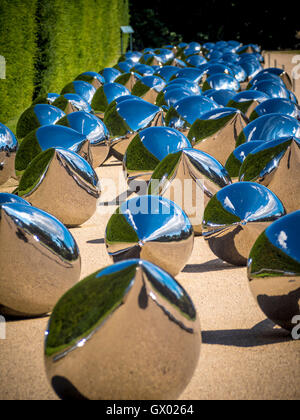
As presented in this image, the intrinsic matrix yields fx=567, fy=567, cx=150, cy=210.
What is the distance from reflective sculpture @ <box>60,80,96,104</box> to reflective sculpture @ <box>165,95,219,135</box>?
247 cm

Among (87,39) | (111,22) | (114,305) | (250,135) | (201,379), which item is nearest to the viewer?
(114,305)

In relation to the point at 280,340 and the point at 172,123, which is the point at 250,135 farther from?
the point at 280,340

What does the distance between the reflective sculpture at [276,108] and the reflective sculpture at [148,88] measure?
2.94 meters

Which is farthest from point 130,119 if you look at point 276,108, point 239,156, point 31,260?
point 31,260

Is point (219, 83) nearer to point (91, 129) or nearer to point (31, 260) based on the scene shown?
point (91, 129)

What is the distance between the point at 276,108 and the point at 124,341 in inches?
202

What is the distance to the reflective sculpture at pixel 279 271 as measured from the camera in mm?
2857

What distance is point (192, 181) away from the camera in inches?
178

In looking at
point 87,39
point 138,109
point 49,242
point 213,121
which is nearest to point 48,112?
point 138,109

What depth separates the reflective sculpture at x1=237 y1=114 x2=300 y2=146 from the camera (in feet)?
18.7

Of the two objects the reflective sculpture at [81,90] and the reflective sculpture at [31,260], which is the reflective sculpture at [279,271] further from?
the reflective sculpture at [81,90]

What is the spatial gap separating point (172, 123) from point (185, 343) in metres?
5.09

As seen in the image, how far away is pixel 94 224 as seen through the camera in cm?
538

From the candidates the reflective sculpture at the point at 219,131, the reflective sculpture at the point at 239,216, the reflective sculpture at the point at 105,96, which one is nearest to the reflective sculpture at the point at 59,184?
the reflective sculpture at the point at 239,216
